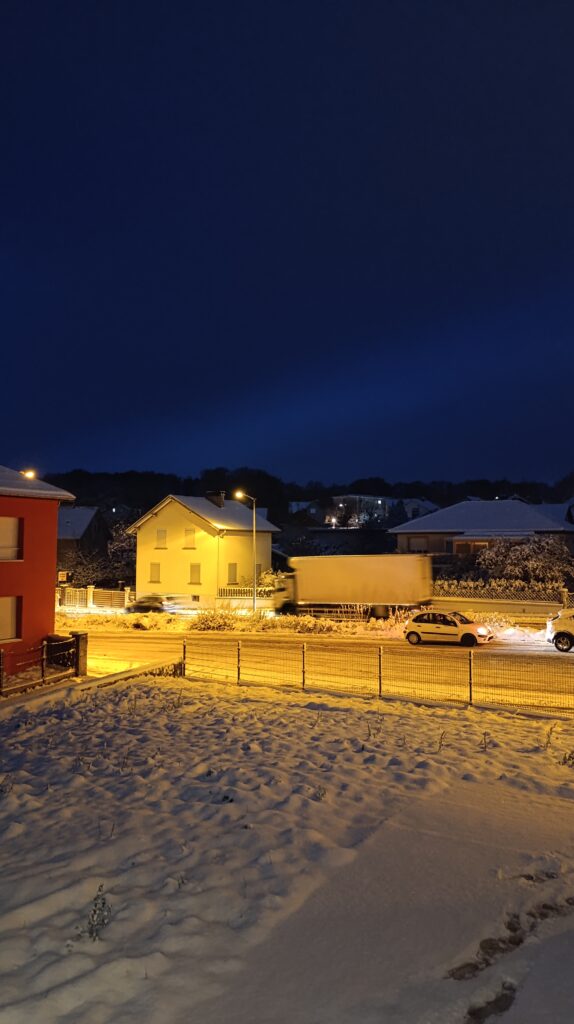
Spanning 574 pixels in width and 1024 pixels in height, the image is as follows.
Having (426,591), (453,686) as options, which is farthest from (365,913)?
(426,591)

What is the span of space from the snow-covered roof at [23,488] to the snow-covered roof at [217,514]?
75.0 ft

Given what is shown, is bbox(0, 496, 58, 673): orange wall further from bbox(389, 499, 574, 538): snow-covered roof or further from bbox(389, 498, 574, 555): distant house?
bbox(389, 499, 574, 538): snow-covered roof

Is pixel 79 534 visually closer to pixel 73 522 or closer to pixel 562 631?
pixel 73 522

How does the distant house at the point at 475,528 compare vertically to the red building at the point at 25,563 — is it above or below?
above

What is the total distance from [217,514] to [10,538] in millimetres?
26803

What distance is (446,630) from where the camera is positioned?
2811 centimetres

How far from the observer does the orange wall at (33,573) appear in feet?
77.7

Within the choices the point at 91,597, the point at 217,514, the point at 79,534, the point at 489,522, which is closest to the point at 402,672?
the point at 217,514

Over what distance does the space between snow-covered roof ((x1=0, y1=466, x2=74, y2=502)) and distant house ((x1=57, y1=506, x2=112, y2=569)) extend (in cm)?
3884

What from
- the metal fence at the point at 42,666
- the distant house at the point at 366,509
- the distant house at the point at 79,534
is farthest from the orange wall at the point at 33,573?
the distant house at the point at 366,509

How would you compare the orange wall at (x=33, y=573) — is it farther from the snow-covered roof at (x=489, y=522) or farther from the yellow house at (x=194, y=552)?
the snow-covered roof at (x=489, y=522)

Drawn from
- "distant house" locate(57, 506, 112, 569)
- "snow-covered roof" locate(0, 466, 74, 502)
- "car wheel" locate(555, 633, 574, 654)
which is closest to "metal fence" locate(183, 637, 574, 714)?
"car wheel" locate(555, 633, 574, 654)

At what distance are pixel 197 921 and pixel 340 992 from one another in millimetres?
1376

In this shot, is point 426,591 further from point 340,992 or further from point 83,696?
point 340,992
